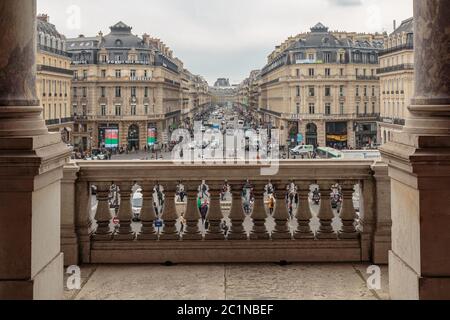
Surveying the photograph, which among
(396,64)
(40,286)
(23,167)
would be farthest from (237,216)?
(396,64)

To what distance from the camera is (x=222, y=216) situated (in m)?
6.59

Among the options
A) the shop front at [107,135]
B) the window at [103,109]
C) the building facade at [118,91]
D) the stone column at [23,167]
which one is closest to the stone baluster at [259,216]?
the stone column at [23,167]

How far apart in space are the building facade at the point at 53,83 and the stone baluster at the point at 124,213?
→ 1216 cm

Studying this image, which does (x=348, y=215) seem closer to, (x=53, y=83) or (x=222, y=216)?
(x=222, y=216)

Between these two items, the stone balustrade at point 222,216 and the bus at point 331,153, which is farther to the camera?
the bus at point 331,153

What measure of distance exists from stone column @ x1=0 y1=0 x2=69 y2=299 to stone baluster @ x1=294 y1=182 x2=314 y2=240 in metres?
2.75

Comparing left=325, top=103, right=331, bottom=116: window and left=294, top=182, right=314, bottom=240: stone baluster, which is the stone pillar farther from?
left=325, top=103, right=331, bottom=116: window

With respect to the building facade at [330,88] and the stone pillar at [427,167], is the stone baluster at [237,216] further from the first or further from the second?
the building facade at [330,88]

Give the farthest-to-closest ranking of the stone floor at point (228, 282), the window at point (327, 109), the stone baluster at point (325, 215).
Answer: the window at point (327, 109) → the stone baluster at point (325, 215) → the stone floor at point (228, 282)

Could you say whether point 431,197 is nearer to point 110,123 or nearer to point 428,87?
point 428,87

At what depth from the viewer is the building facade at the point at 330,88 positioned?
66688 mm

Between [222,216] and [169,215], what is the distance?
59 cm

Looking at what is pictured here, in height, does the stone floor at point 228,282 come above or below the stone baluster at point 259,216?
below

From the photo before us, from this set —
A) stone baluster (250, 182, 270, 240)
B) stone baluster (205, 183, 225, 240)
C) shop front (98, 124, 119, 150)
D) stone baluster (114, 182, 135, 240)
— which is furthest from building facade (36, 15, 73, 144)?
shop front (98, 124, 119, 150)
